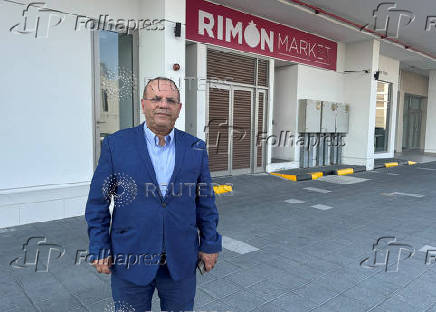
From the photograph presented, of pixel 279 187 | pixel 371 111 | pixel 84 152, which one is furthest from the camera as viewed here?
pixel 371 111

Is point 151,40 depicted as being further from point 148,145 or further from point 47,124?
point 148,145

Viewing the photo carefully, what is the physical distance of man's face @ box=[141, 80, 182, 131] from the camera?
64.7 inches

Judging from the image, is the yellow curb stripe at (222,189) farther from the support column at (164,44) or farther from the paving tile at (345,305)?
the paving tile at (345,305)

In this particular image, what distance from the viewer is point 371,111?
1067 centimetres

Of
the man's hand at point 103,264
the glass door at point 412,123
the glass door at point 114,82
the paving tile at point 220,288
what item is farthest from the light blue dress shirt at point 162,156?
the glass door at point 412,123

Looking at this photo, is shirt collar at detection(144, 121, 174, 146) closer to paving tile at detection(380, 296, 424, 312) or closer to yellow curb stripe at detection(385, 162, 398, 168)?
paving tile at detection(380, 296, 424, 312)

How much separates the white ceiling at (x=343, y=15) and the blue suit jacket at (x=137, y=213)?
6477 millimetres

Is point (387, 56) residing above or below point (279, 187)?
above

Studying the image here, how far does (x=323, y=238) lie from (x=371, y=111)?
25.6ft

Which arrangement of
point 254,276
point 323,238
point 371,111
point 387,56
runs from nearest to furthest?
1. point 254,276
2. point 323,238
3. point 371,111
4. point 387,56

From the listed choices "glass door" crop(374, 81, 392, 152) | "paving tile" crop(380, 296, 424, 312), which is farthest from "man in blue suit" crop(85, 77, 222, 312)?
"glass door" crop(374, 81, 392, 152)

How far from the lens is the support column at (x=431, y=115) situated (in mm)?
15648

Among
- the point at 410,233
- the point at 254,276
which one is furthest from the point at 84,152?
the point at 410,233

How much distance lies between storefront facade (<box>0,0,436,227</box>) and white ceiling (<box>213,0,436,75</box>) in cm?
26
